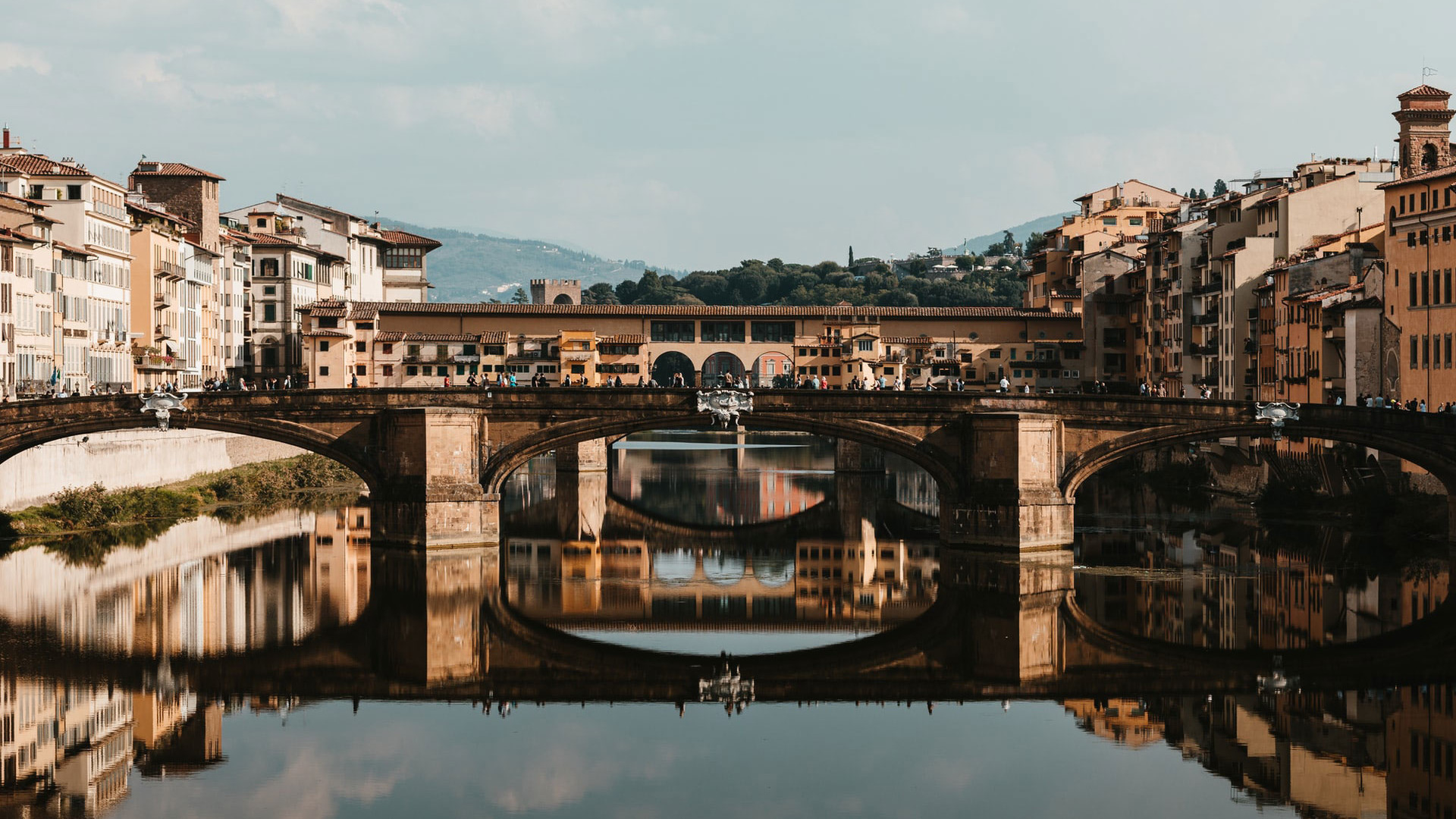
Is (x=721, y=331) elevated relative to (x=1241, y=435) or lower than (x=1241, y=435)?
elevated

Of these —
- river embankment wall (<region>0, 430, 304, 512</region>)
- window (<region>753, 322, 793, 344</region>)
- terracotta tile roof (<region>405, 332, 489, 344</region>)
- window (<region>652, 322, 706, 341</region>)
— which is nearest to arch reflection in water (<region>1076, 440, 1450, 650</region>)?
window (<region>753, 322, 793, 344</region>)

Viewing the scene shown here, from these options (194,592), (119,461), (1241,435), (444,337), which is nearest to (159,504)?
(119,461)

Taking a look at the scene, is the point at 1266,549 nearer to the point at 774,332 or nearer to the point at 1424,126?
the point at 1424,126

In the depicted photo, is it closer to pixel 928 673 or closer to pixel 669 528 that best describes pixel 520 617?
pixel 928 673

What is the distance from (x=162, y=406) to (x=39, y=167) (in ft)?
90.8

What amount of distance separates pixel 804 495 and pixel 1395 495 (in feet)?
107

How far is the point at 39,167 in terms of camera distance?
86500 mm

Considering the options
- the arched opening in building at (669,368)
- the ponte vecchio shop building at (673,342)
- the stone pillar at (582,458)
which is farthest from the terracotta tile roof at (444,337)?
the arched opening in building at (669,368)

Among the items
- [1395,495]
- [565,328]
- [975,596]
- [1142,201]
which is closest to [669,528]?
[975,596]

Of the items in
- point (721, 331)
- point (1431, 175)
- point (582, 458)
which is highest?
point (1431, 175)

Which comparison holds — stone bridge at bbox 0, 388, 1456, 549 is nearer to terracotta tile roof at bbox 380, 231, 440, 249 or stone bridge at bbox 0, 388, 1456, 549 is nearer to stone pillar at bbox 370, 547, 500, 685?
stone pillar at bbox 370, 547, 500, 685

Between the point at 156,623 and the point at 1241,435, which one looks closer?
the point at 156,623

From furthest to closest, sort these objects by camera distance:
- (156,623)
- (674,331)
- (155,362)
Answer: (674,331) → (155,362) → (156,623)

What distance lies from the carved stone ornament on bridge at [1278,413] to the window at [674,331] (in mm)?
54763
